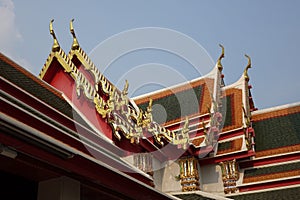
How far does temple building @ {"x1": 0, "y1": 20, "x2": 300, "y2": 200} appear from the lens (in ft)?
10.7

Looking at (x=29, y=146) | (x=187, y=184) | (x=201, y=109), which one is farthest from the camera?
(x=201, y=109)

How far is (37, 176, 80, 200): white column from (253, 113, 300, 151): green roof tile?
835cm

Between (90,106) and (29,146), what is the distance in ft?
16.4

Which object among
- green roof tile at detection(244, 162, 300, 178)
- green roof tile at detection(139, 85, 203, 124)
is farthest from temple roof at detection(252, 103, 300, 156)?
green roof tile at detection(139, 85, 203, 124)

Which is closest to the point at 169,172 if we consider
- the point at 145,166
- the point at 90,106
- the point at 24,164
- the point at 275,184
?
the point at 145,166

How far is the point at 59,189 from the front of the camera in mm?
3426

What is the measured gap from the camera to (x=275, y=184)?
914 centimetres

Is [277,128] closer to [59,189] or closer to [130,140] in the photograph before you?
[130,140]

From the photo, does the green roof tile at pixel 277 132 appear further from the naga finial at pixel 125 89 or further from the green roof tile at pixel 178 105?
the naga finial at pixel 125 89

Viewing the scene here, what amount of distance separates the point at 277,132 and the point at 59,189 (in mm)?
9486

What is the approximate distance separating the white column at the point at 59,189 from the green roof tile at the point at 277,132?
27.4ft

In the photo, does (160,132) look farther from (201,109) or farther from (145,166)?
(201,109)

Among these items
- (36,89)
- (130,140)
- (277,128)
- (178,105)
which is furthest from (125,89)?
(277,128)

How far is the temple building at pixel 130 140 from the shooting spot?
327 centimetres
